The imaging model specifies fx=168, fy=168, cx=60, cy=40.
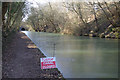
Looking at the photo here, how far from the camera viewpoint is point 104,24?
3803 centimetres

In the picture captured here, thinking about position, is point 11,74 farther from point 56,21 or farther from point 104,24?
point 56,21

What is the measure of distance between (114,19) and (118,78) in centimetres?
2729

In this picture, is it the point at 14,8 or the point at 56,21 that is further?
the point at 56,21

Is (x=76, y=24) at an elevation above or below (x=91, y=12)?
below

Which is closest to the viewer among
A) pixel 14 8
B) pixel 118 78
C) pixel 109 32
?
pixel 118 78

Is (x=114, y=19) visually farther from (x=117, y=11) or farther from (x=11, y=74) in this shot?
(x=11, y=74)

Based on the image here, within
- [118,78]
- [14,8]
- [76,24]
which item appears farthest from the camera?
[76,24]

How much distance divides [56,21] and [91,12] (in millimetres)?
17224

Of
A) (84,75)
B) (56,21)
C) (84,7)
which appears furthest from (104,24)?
(84,75)

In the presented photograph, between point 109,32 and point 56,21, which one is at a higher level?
point 56,21

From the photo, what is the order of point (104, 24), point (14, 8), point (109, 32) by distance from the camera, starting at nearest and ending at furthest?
point (14, 8)
point (109, 32)
point (104, 24)

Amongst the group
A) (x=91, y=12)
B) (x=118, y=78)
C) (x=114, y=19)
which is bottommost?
(x=118, y=78)

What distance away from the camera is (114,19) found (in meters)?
32.8

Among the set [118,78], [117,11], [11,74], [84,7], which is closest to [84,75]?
[118,78]
